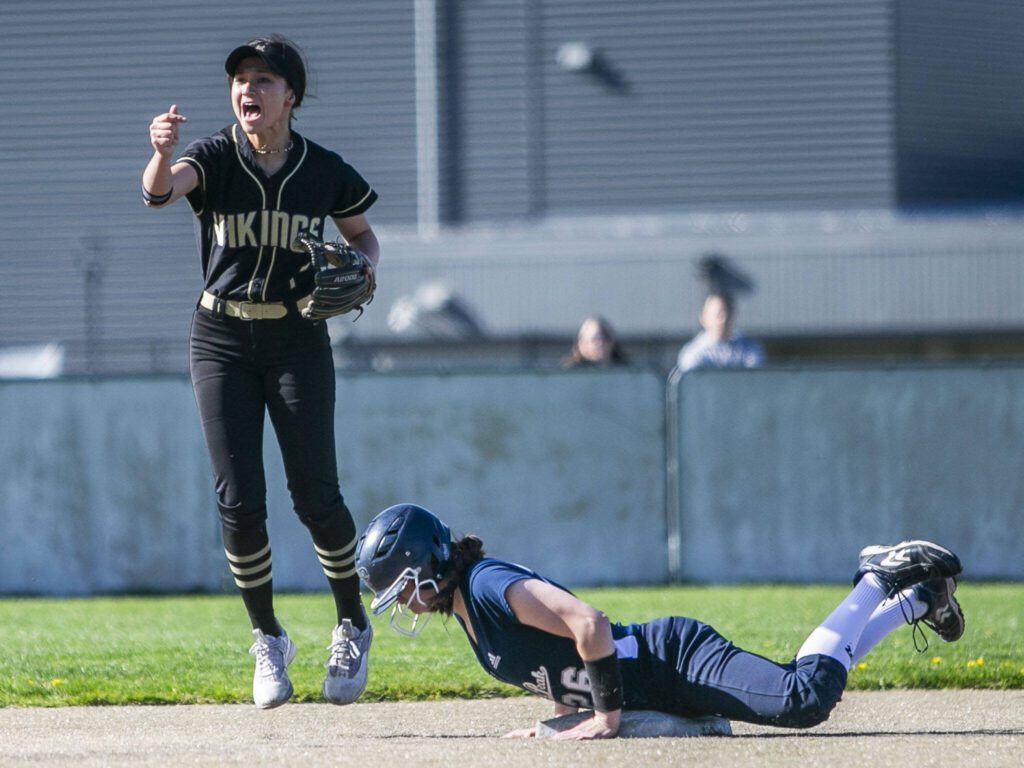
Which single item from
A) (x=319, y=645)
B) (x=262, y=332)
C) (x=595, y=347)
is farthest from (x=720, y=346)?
(x=262, y=332)

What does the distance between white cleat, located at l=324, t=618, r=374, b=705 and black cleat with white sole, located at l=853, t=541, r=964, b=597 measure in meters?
1.76

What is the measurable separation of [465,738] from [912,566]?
1559mm

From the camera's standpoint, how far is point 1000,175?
2198cm

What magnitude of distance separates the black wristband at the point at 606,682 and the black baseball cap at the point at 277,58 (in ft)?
7.15

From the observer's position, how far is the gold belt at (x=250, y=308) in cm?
555

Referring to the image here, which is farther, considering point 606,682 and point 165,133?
point 165,133

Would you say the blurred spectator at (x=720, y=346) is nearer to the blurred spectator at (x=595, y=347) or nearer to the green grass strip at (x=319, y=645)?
the blurred spectator at (x=595, y=347)

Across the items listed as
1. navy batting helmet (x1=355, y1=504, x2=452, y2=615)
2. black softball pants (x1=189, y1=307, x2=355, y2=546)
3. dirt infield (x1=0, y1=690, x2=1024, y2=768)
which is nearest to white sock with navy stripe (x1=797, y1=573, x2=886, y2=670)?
dirt infield (x1=0, y1=690, x2=1024, y2=768)

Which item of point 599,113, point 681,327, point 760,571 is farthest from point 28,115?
point 760,571

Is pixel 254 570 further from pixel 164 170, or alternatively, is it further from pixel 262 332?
pixel 164 170

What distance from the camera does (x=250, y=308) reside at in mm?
5555

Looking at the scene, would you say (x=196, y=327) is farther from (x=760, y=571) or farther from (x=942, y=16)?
(x=942, y=16)

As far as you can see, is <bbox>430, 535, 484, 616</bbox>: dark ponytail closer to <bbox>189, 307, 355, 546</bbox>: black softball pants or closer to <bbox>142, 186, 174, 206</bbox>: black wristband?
<bbox>189, 307, 355, 546</bbox>: black softball pants

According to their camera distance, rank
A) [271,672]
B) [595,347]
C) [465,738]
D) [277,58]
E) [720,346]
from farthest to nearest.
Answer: [595,347]
[720,346]
[271,672]
[277,58]
[465,738]
